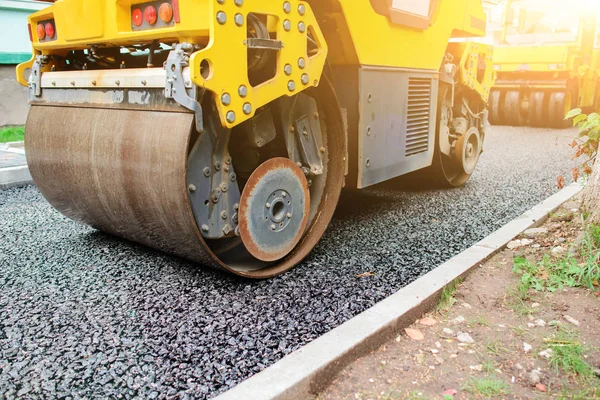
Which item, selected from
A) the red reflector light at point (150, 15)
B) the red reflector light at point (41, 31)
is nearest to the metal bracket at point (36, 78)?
the red reflector light at point (41, 31)

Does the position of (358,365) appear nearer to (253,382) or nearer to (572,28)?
(253,382)

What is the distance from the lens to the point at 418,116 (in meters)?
4.21

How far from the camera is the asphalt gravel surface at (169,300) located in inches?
80.0

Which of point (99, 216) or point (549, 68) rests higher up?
point (549, 68)

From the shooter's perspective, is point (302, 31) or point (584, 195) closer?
point (302, 31)

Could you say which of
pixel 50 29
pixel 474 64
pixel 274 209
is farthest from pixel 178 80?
pixel 474 64

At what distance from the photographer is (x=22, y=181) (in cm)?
549

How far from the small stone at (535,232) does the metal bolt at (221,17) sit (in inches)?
96.1

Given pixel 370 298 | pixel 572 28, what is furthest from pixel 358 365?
pixel 572 28

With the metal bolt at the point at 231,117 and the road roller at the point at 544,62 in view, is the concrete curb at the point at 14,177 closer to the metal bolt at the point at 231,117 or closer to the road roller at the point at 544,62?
the metal bolt at the point at 231,117

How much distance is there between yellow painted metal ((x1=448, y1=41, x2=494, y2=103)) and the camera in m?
5.04

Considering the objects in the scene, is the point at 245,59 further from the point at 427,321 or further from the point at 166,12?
the point at 427,321

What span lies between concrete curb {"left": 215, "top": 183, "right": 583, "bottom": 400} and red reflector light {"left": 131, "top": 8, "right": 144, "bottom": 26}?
1.72m

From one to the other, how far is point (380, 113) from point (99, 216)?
6.46 ft
